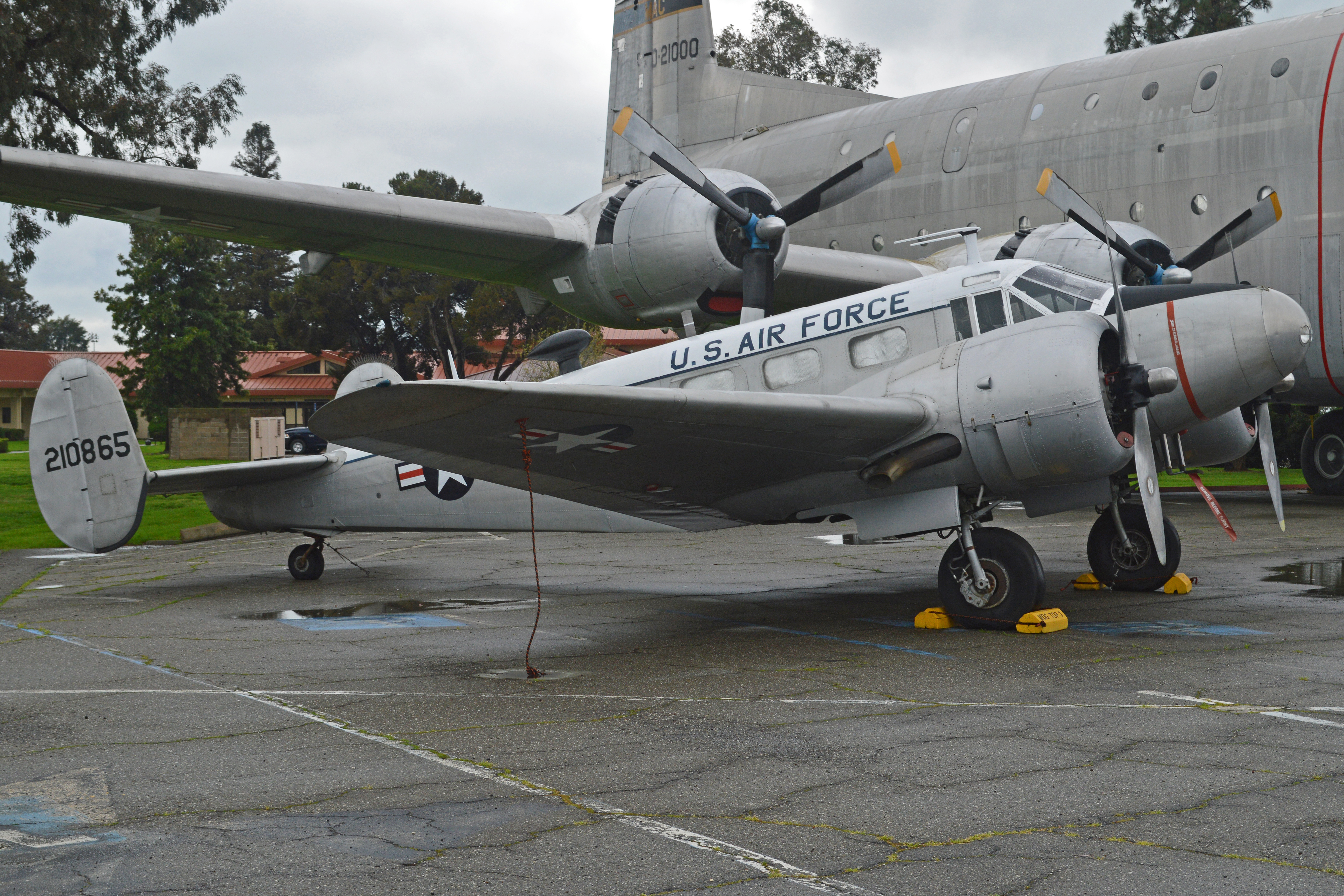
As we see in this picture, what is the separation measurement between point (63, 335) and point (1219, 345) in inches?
5320

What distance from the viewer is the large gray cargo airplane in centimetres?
1420

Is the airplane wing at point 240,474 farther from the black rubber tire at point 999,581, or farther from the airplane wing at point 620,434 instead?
the black rubber tire at point 999,581

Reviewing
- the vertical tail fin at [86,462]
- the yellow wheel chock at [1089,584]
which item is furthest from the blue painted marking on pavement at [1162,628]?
the vertical tail fin at [86,462]

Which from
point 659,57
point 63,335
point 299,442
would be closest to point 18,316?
point 63,335

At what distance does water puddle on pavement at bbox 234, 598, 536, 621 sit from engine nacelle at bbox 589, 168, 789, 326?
17.8 ft

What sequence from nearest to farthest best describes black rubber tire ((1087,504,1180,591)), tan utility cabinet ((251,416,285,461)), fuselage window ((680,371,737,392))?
1. fuselage window ((680,371,737,392))
2. black rubber tire ((1087,504,1180,591))
3. tan utility cabinet ((251,416,285,461))

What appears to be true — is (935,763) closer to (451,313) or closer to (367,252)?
(367,252)

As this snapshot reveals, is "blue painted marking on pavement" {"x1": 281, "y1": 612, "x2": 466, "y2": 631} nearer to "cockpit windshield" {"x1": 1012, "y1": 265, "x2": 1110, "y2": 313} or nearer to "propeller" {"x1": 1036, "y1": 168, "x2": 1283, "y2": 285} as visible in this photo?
"cockpit windshield" {"x1": 1012, "y1": 265, "x2": 1110, "y2": 313}

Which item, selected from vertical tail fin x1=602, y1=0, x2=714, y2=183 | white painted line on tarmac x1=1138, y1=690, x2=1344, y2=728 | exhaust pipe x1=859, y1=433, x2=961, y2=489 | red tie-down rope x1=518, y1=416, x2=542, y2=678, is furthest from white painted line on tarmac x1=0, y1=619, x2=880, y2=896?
vertical tail fin x1=602, y1=0, x2=714, y2=183

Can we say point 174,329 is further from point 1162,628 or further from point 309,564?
point 1162,628

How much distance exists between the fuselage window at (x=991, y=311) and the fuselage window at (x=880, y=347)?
24.5 inches

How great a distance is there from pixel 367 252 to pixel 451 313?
1741 inches

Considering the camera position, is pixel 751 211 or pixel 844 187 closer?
pixel 844 187

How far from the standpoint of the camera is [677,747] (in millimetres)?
5344
